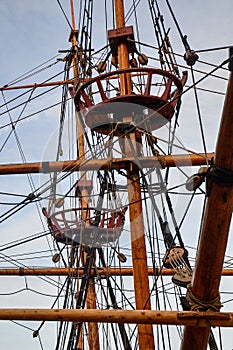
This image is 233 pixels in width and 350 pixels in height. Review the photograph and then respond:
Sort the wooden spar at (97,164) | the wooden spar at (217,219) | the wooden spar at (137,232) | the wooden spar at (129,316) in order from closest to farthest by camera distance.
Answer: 1. the wooden spar at (217,219)
2. the wooden spar at (129,316)
3. the wooden spar at (137,232)
4. the wooden spar at (97,164)

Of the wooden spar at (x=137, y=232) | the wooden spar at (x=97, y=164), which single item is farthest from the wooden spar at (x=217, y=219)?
the wooden spar at (x=97, y=164)

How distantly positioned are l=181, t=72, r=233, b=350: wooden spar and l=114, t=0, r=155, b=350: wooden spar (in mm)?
1637

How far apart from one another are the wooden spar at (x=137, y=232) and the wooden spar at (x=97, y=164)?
0.13 meters

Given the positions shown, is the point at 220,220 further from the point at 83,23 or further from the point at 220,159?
the point at 83,23

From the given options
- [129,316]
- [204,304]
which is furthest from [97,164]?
[204,304]

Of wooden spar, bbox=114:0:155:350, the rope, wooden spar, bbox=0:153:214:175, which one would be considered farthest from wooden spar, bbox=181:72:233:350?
wooden spar, bbox=0:153:214:175

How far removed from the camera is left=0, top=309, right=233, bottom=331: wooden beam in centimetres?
291

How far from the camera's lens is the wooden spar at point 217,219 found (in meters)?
2.63

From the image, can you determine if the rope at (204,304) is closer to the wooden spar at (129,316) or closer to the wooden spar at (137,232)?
the wooden spar at (129,316)

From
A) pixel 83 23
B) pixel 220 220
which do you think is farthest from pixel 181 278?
pixel 83 23

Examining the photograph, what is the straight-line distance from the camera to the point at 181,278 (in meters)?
3.40

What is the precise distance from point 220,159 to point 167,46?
4.40 meters

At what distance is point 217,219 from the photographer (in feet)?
9.14

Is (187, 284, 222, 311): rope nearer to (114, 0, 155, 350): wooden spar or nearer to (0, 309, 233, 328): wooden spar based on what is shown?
(0, 309, 233, 328): wooden spar
